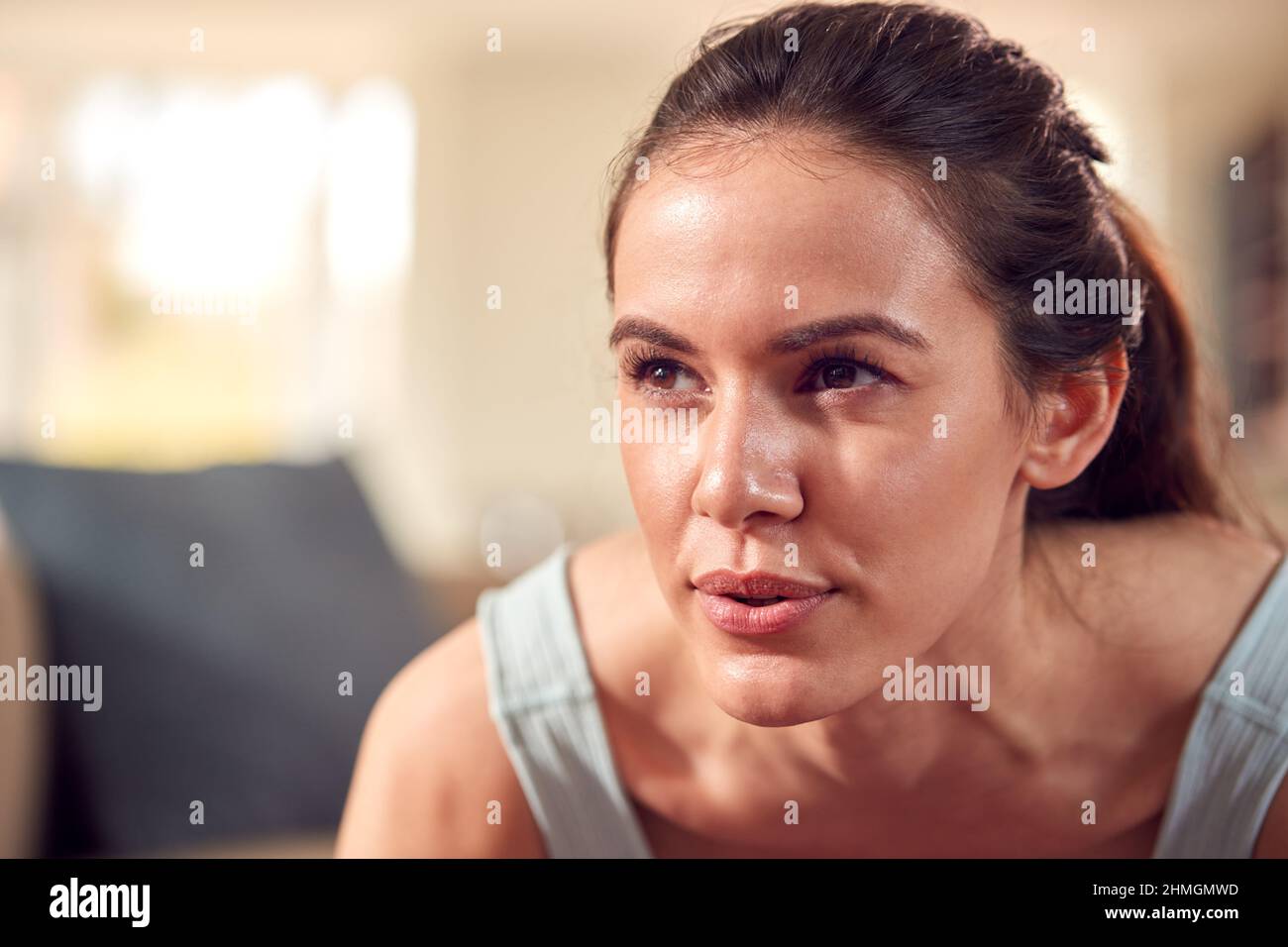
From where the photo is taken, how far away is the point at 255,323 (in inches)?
113

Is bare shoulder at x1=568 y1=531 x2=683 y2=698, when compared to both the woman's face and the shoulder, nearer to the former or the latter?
the woman's face

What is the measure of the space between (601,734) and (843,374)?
30 centimetres

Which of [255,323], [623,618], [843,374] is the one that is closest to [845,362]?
[843,374]

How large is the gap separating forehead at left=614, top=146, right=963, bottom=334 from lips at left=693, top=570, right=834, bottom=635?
0.42 feet

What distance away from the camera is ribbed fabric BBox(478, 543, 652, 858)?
705mm

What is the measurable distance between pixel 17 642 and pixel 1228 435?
978mm

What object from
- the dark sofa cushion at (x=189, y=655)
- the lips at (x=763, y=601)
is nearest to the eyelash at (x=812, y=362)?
the lips at (x=763, y=601)

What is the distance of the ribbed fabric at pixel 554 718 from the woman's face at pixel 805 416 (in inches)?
6.3

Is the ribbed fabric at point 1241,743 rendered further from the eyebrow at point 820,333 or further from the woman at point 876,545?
the eyebrow at point 820,333

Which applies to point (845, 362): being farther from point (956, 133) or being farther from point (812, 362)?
point (956, 133)

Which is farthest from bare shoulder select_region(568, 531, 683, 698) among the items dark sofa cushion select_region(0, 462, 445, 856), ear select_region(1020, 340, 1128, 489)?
dark sofa cushion select_region(0, 462, 445, 856)

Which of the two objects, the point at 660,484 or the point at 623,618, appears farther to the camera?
the point at 623,618
